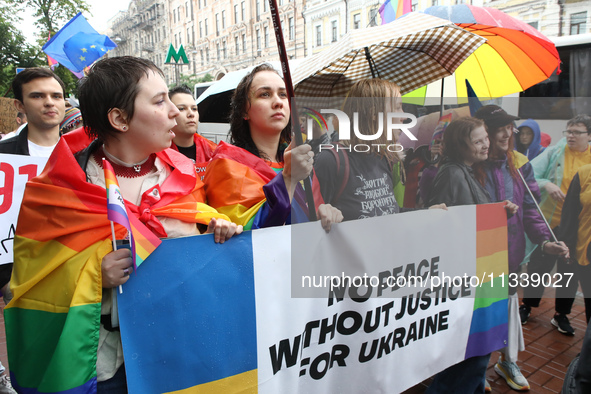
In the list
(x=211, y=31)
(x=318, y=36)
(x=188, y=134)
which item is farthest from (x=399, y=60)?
(x=211, y=31)

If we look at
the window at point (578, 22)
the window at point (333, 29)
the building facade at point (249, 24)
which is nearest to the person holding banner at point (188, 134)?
the building facade at point (249, 24)

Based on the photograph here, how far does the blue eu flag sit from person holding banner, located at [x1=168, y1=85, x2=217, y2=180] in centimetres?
400

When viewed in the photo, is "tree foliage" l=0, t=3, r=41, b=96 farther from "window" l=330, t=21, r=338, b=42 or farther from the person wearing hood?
the person wearing hood

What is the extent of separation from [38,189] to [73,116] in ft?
8.35

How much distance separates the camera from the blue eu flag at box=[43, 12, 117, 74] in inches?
270

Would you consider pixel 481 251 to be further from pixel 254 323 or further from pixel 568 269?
pixel 568 269

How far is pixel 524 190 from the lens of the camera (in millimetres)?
2793

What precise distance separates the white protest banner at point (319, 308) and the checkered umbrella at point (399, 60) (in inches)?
49.2

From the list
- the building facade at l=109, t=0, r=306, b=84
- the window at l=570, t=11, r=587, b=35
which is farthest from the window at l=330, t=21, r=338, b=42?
the window at l=570, t=11, r=587, b=35

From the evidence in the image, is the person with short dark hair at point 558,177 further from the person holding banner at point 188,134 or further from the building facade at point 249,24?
the person holding banner at point 188,134

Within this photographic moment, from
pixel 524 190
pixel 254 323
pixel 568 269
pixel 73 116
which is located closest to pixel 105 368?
pixel 254 323

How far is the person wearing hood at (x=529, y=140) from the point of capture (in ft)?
9.93

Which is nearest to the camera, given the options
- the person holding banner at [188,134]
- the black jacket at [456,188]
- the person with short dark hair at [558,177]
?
the black jacket at [456,188]

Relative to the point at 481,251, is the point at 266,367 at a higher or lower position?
lower
